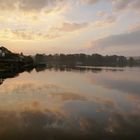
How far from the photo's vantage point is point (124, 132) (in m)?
13.3

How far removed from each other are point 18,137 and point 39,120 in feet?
10.9

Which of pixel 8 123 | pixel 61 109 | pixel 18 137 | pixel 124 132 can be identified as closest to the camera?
pixel 18 137

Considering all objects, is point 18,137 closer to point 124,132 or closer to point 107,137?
point 107,137

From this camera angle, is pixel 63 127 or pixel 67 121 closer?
pixel 63 127

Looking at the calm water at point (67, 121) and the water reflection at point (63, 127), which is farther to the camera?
the calm water at point (67, 121)

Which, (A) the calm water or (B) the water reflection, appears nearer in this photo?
(B) the water reflection

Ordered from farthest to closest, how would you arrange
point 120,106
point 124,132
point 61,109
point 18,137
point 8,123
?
1. point 120,106
2. point 61,109
3. point 8,123
4. point 124,132
5. point 18,137

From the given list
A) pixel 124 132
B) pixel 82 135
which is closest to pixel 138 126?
pixel 124 132

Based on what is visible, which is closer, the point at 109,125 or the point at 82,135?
the point at 82,135

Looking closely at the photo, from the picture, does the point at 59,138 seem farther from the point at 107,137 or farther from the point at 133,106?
the point at 133,106

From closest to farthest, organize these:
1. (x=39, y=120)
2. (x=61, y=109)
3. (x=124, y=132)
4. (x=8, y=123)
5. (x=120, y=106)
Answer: (x=124, y=132) < (x=8, y=123) < (x=39, y=120) < (x=61, y=109) < (x=120, y=106)

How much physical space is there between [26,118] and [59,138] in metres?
4.29

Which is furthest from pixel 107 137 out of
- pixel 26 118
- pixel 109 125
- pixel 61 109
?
pixel 61 109

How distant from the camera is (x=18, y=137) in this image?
12.0 meters
